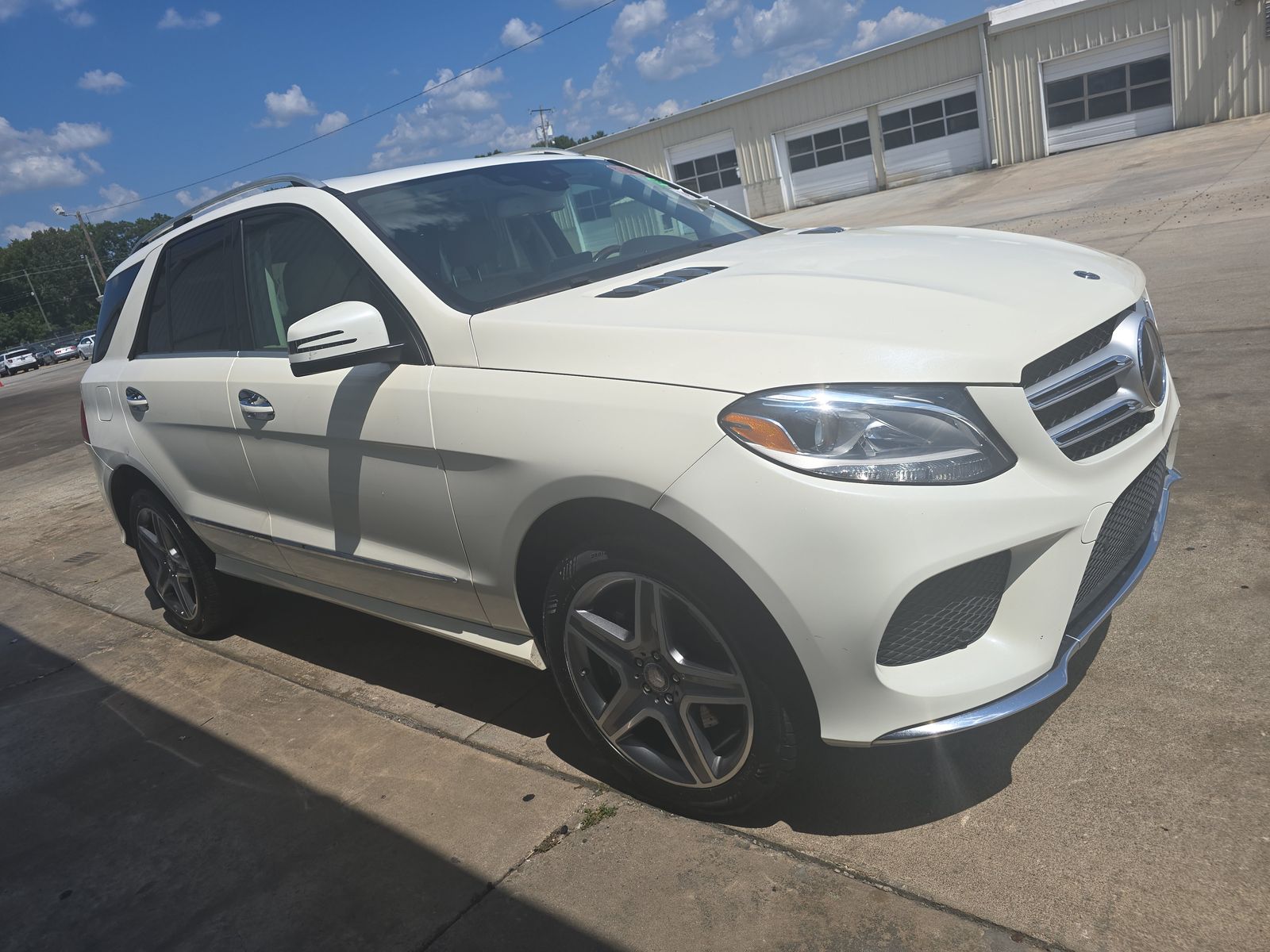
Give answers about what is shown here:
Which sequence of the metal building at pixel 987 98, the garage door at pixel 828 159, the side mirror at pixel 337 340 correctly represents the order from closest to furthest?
the side mirror at pixel 337 340, the metal building at pixel 987 98, the garage door at pixel 828 159

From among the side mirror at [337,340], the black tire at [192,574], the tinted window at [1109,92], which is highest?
the side mirror at [337,340]

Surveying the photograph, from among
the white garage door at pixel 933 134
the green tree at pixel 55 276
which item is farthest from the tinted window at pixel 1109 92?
the green tree at pixel 55 276

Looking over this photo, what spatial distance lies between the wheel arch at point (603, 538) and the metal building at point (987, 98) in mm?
28082

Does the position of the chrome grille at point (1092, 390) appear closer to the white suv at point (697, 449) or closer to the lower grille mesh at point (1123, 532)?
the white suv at point (697, 449)

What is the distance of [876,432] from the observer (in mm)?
2086

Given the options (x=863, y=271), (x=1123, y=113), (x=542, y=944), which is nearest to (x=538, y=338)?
(x=863, y=271)

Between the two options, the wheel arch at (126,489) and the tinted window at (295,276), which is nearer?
the tinted window at (295,276)

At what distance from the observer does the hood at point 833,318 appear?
2.15m

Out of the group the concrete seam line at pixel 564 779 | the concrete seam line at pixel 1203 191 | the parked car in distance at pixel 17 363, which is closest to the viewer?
the concrete seam line at pixel 564 779

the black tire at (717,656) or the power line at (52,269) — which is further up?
the power line at (52,269)

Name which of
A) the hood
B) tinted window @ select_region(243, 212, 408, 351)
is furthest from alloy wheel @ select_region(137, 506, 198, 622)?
the hood

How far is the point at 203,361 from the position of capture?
3.83m

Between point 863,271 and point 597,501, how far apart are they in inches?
37.6

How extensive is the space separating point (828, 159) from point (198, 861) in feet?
103
